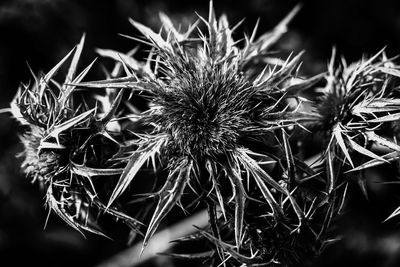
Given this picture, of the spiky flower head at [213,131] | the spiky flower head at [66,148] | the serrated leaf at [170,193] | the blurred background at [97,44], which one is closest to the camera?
the serrated leaf at [170,193]

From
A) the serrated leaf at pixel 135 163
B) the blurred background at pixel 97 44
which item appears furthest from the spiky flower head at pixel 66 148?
the blurred background at pixel 97 44

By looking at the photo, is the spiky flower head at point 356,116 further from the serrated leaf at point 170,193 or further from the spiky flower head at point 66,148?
the spiky flower head at point 66,148

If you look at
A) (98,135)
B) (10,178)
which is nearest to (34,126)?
(98,135)

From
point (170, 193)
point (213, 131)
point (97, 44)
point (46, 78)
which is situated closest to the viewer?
point (170, 193)

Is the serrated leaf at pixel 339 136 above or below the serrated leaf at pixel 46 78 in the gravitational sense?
below

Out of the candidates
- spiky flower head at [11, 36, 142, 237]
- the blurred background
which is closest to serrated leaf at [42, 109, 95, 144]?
spiky flower head at [11, 36, 142, 237]

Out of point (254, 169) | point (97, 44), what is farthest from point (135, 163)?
point (97, 44)

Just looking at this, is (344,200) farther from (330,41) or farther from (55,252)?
(55,252)

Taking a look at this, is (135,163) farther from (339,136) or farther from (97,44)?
(97,44)
